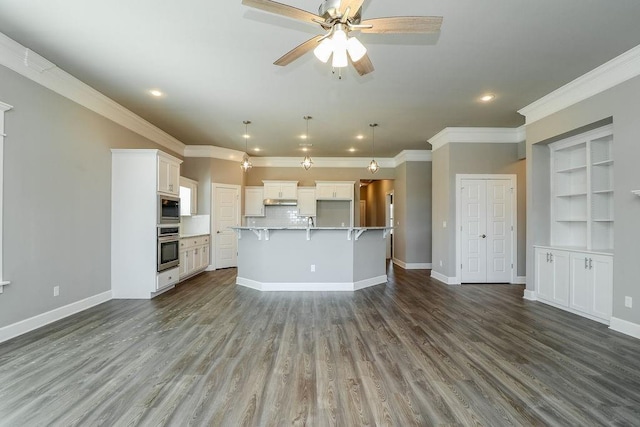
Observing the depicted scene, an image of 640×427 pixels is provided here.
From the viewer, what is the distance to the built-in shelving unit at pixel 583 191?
3961mm

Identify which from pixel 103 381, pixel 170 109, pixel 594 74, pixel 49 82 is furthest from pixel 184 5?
pixel 594 74

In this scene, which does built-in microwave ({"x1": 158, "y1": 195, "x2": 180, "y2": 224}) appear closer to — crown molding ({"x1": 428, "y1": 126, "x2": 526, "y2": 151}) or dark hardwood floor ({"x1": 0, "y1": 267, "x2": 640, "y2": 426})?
dark hardwood floor ({"x1": 0, "y1": 267, "x2": 640, "y2": 426})

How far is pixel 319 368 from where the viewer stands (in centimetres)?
244

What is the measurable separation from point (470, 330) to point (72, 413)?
3.63 metres

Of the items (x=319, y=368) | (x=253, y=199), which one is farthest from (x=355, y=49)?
(x=253, y=199)

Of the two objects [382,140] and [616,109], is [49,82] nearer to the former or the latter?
[382,140]

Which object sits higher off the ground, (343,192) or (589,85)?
(589,85)

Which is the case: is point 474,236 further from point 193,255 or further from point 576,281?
point 193,255

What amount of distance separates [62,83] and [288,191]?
5.09m

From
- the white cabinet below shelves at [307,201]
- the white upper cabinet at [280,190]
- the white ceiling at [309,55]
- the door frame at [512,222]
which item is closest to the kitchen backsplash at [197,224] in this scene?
the white upper cabinet at [280,190]

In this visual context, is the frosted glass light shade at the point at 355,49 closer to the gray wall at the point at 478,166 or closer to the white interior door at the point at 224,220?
the gray wall at the point at 478,166

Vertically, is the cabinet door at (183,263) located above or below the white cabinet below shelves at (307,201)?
below

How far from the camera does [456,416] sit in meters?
1.85

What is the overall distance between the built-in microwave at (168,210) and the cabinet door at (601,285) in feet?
20.4
